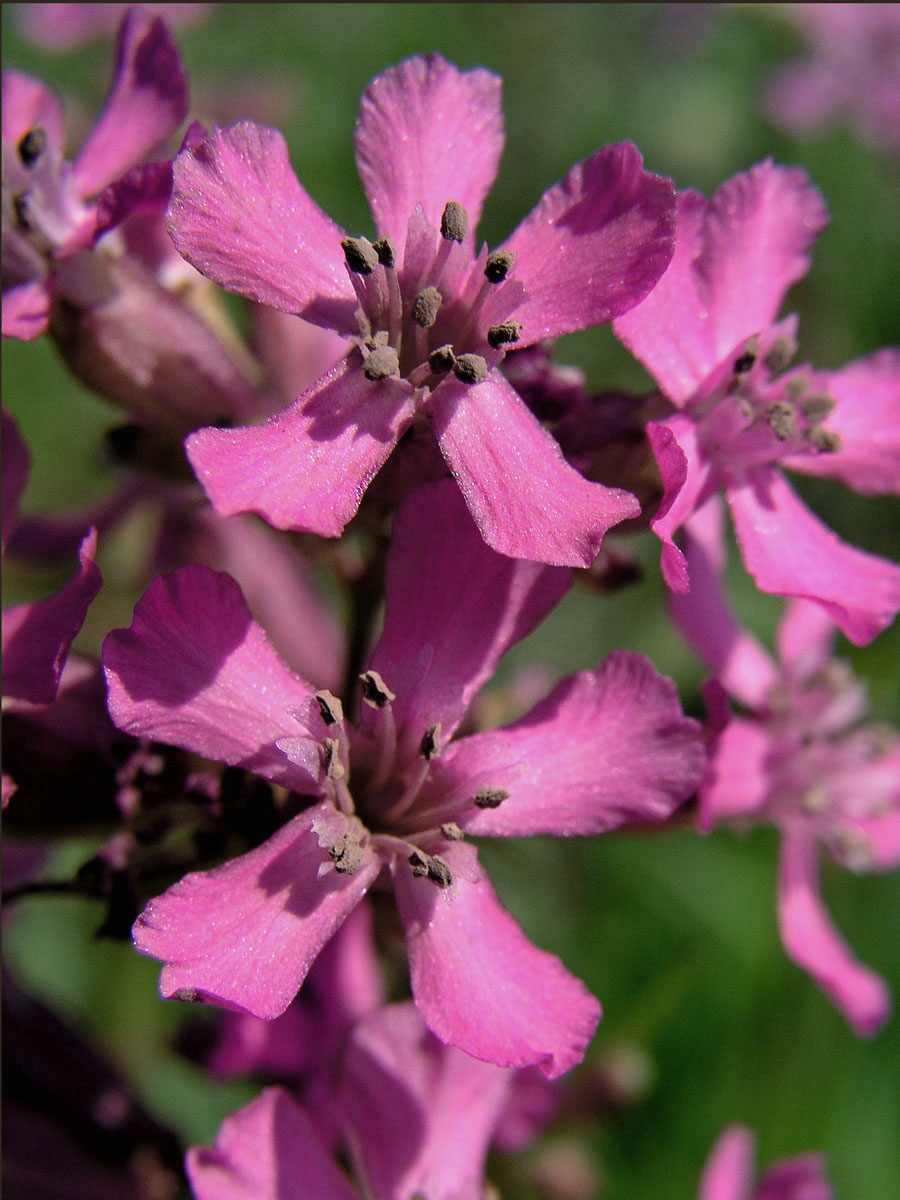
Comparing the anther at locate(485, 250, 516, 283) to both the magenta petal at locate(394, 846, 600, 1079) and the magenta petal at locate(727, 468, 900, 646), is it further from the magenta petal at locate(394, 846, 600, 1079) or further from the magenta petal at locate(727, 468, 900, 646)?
the magenta petal at locate(394, 846, 600, 1079)

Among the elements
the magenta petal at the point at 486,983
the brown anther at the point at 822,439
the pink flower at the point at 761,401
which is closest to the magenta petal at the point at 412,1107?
the magenta petal at the point at 486,983

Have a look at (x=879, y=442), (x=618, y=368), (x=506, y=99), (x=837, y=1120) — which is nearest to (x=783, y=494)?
(x=879, y=442)

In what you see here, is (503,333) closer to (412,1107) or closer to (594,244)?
(594,244)

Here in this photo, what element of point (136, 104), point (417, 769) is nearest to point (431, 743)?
point (417, 769)

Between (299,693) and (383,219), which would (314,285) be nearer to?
(383,219)

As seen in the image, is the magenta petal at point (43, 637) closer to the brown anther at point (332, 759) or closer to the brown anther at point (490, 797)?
the brown anther at point (332, 759)

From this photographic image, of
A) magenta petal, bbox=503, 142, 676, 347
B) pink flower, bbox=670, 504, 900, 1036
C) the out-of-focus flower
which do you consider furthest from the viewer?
the out-of-focus flower

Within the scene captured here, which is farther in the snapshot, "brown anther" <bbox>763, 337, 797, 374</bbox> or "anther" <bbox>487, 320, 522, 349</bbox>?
"brown anther" <bbox>763, 337, 797, 374</bbox>

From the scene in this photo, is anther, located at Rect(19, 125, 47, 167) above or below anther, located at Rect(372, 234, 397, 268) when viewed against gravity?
above

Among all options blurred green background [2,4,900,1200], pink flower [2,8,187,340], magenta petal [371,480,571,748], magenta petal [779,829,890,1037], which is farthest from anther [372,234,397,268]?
magenta petal [779,829,890,1037]
